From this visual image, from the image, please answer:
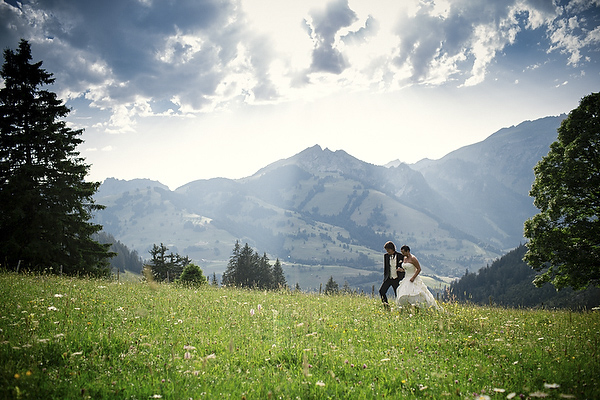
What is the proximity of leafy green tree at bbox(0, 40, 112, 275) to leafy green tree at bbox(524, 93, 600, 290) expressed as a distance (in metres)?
31.1

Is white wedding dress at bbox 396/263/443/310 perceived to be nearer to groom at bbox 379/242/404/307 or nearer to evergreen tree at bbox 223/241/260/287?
groom at bbox 379/242/404/307

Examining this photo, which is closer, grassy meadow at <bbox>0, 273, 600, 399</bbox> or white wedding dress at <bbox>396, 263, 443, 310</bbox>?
grassy meadow at <bbox>0, 273, 600, 399</bbox>

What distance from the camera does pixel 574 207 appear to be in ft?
63.7

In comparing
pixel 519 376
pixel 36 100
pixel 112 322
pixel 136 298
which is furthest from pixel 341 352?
pixel 36 100

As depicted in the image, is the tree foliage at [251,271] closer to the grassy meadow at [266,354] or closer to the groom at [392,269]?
the groom at [392,269]

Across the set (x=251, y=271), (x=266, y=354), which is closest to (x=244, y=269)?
(x=251, y=271)

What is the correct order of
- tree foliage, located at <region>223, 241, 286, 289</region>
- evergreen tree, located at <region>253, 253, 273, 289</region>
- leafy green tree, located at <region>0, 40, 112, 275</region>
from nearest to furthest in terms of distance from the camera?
1. leafy green tree, located at <region>0, 40, 112, 275</region>
2. tree foliage, located at <region>223, 241, 286, 289</region>
3. evergreen tree, located at <region>253, 253, 273, 289</region>

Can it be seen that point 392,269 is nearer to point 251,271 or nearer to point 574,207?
point 574,207

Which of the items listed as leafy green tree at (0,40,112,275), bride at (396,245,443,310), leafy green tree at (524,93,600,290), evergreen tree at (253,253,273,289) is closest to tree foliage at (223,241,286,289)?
evergreen tree at (253,253,273,289)

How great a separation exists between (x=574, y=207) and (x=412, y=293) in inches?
561

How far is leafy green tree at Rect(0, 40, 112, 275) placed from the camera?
22.2m

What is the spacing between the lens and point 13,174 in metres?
22.7

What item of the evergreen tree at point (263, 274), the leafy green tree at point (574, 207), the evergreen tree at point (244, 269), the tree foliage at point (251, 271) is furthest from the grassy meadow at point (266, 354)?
the evergreen tree at point (263, 274)

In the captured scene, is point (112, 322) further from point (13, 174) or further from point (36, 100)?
point (36, 100)
